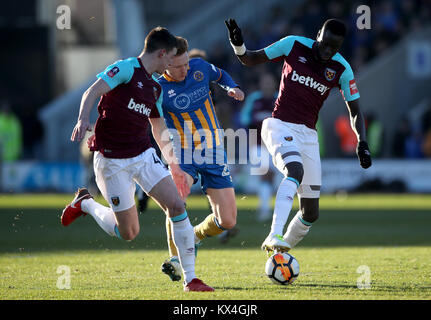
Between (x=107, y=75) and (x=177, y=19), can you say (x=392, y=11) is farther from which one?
(x=107, y=75)

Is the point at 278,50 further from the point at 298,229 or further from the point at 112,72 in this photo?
the point at 112,72

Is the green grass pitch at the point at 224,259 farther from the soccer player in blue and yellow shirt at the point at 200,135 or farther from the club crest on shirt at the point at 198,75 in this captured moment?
the club crest on shirt at the point at 198,75

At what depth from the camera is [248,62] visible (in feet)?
27.4

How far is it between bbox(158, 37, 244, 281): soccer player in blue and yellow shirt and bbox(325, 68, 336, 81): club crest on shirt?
0.88 metres

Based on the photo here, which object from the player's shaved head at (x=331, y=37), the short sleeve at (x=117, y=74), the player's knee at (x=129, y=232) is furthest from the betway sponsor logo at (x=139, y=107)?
the player's shaved head at (x=331, y=37)

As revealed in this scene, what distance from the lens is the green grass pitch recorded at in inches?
267

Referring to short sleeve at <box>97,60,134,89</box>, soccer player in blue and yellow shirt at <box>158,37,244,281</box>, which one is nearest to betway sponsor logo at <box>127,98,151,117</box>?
short sleeve at <box>97,60,134,89</box>

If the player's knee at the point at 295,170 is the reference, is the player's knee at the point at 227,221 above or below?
below

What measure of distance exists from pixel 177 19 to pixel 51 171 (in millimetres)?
8939

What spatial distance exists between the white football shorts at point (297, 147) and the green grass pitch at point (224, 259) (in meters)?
0.87

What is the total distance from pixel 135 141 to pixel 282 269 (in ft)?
5.56

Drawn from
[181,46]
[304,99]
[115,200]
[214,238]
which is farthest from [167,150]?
[214,238]

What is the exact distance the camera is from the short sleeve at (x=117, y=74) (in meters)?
6.87
